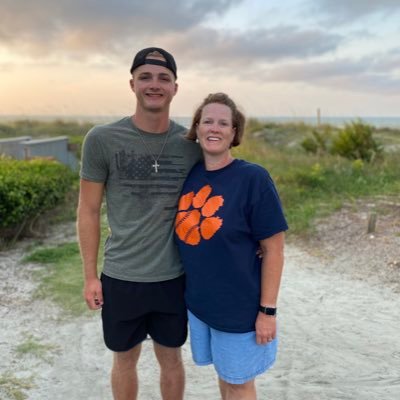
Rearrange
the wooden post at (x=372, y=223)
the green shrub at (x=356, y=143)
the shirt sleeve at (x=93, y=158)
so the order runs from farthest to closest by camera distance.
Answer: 1. the green shrub at (x=356, y=143)
2. the wooden post at (x=372, y=223)
3. the shirt sleeve at (x=93, y=158)

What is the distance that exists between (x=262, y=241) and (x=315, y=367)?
6.29 feet

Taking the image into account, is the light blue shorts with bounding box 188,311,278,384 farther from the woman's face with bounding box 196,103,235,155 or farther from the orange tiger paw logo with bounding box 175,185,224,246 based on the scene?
the woman's face with bounding box 196,103,235,155

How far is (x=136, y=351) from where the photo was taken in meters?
2.60

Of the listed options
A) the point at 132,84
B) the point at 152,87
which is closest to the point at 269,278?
the point at 152,87

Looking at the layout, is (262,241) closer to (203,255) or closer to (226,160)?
(203,255)

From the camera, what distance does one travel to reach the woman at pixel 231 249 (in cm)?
210

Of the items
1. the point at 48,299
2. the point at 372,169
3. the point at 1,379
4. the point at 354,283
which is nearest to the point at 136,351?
the point at 1,379

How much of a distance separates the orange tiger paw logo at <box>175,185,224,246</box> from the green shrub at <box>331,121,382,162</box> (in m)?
12.7

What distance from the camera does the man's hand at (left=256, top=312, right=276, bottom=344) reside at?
215 centimetres

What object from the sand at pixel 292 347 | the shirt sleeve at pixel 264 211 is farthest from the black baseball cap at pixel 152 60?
the sand at pixel 292 347

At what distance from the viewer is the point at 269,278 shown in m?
2.14

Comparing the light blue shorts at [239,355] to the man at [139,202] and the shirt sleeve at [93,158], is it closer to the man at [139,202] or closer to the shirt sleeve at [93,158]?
the man at [139,202]

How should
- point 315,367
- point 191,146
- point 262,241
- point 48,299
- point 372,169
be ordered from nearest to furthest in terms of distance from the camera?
1. point 262,241
2. point 191,146
3. point 315,367
4. point 48,299
5. point 372,169

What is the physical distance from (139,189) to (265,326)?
2.82 feet
